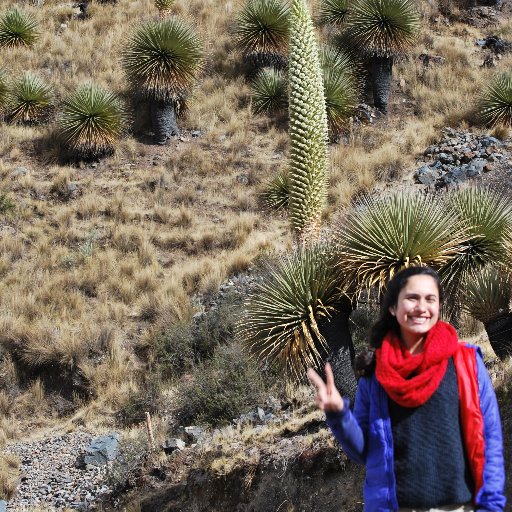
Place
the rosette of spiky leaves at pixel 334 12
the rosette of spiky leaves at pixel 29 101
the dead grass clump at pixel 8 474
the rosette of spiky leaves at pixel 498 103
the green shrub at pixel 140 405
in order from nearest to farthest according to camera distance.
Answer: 1. the dead grass clump at pixel 8 474
2. the green shrub at pixel 140 405
3. the rosette of spiky leaves at pixel 498 103
4. the rosette of spiky leaves at pixel 29 101
5. the rosette of spiky leaves at pixel 334 12

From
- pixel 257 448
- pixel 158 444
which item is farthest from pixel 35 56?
pixel 257 448

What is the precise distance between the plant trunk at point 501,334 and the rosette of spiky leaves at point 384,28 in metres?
10.5

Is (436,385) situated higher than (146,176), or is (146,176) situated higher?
(146,176)

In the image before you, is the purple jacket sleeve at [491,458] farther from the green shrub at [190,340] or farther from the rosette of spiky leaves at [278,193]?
the rosette of spiky leaves at [278,193]

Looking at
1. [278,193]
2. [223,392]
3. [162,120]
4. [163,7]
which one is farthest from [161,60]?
[223,392]

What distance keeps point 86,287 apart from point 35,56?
28.7 feet

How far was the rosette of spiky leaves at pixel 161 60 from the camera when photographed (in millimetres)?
15867

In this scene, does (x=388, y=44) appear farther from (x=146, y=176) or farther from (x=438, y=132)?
(x=146, y=176)

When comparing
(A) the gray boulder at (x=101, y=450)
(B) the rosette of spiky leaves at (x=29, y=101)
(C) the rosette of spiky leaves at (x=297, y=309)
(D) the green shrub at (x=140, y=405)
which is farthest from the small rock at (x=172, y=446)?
(B) the rosette of spiky leaves at (x=29, y=101)

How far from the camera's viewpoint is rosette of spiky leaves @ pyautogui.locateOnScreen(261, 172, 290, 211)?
44.9ft

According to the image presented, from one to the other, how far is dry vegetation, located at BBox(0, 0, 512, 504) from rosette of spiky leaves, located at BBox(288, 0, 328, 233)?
5144mm

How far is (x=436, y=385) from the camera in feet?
9.82

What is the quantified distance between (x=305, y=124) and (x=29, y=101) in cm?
1174

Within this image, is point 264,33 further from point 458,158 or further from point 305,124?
point 305,124
